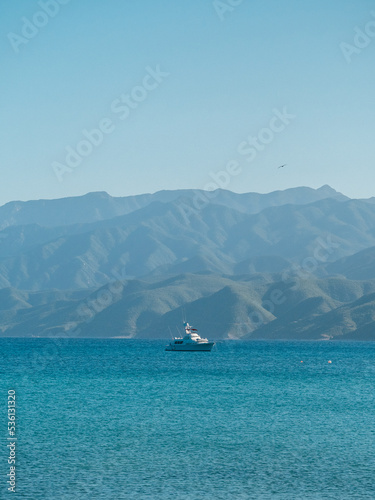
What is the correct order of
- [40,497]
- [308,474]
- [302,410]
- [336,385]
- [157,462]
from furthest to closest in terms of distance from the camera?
[336,385] → [302,410] → [157,462] → [308,474] → [40,497]

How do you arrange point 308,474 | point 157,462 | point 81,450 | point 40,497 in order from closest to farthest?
point 40,497 → point 308,474 → point 157,462 → point 81,450

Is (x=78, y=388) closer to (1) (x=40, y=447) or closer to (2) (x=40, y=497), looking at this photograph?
(1) (x=40, y=447)

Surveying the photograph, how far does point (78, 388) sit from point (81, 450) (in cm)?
4935

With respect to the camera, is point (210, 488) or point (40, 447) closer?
point (210, 488)

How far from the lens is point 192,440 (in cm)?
6234

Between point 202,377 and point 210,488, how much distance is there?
271 ft

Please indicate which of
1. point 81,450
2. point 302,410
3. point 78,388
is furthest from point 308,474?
point 78,388

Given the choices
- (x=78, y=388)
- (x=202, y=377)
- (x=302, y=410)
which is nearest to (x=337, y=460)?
(x=302, y=410)

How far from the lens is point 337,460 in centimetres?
5512

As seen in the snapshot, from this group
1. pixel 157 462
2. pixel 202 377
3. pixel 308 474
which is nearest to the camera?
pixel 308 474

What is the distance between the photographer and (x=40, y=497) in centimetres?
4425

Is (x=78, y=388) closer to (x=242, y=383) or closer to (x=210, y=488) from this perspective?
(x=242, y=383)

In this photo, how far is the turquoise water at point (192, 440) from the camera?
47125 millimetres

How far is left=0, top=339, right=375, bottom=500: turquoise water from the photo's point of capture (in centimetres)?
4712
